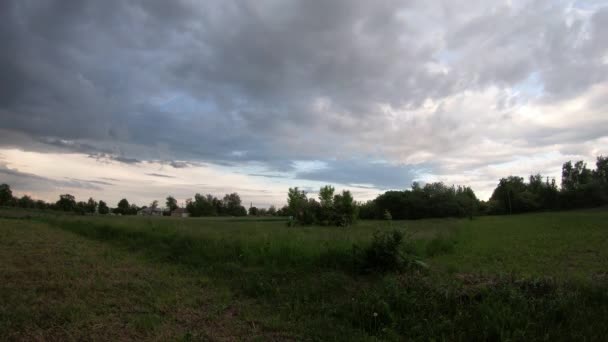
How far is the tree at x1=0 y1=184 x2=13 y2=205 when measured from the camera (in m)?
89.4

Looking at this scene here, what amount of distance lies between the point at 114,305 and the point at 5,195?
371 feet

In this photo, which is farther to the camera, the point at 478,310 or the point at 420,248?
the point at 420,248

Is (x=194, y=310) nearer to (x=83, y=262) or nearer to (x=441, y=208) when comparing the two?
(x=83, y=262)

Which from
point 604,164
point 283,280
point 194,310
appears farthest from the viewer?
point 604,164

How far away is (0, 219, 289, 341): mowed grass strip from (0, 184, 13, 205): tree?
106 metres

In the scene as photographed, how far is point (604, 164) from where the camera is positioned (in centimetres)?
8088

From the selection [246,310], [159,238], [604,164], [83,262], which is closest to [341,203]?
[159,238]

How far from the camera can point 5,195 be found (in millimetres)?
90688

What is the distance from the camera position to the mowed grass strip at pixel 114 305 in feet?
15.9

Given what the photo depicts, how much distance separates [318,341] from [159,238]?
38.4ft

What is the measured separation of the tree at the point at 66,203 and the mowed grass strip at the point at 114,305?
108 m

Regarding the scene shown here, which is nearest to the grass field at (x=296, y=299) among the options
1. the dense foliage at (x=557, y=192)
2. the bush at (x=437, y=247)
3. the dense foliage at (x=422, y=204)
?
the bush at (x=437, y=247)

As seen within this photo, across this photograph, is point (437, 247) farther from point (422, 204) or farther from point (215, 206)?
point (215, 206)

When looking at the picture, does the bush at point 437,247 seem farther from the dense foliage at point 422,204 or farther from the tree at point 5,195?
A: the tree at point 5,195
